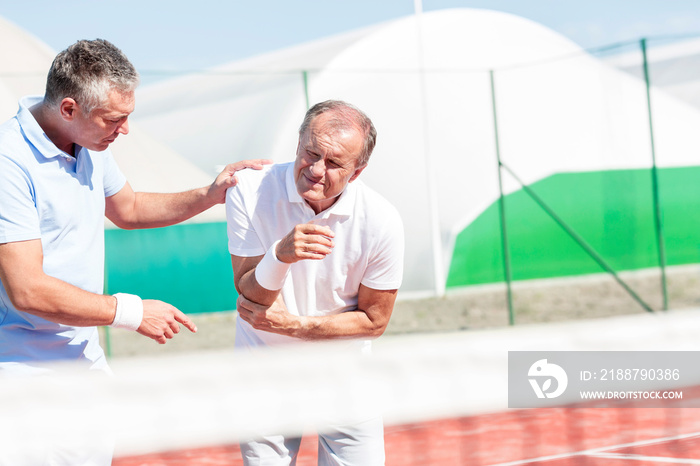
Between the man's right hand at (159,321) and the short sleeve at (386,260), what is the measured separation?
537 mm

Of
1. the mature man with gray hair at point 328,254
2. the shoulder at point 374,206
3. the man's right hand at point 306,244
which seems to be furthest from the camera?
the shoulder at point 374,206

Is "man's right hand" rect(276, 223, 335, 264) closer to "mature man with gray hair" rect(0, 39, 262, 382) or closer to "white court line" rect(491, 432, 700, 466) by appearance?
"mature man with gray hair" rect(0, 39, 262, 382)

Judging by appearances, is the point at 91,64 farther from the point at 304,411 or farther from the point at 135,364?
the point at 135,364

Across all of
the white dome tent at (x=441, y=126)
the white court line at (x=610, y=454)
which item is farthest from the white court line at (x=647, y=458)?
the white dome tent at (x=441, y=126)

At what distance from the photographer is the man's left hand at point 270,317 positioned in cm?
229

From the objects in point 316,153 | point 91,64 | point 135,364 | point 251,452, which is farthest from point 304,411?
point 135,364

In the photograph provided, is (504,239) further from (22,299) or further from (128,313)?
(22,299)

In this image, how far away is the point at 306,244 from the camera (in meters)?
2.12

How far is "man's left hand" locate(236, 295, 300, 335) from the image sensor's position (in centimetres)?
229

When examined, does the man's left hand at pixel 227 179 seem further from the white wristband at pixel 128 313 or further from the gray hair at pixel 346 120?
the white wristband at pixel 128 313

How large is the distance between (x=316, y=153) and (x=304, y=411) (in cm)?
71

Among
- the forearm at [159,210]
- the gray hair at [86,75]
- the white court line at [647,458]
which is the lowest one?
the white court line at [647,458]

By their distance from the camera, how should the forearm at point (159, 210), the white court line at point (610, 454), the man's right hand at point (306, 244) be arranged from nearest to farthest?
the man's right hand at point (306, 244) < the forearm at point (159, 210) < the white court line at point (610, 454)

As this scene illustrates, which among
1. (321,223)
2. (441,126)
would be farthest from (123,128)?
(441,126)
